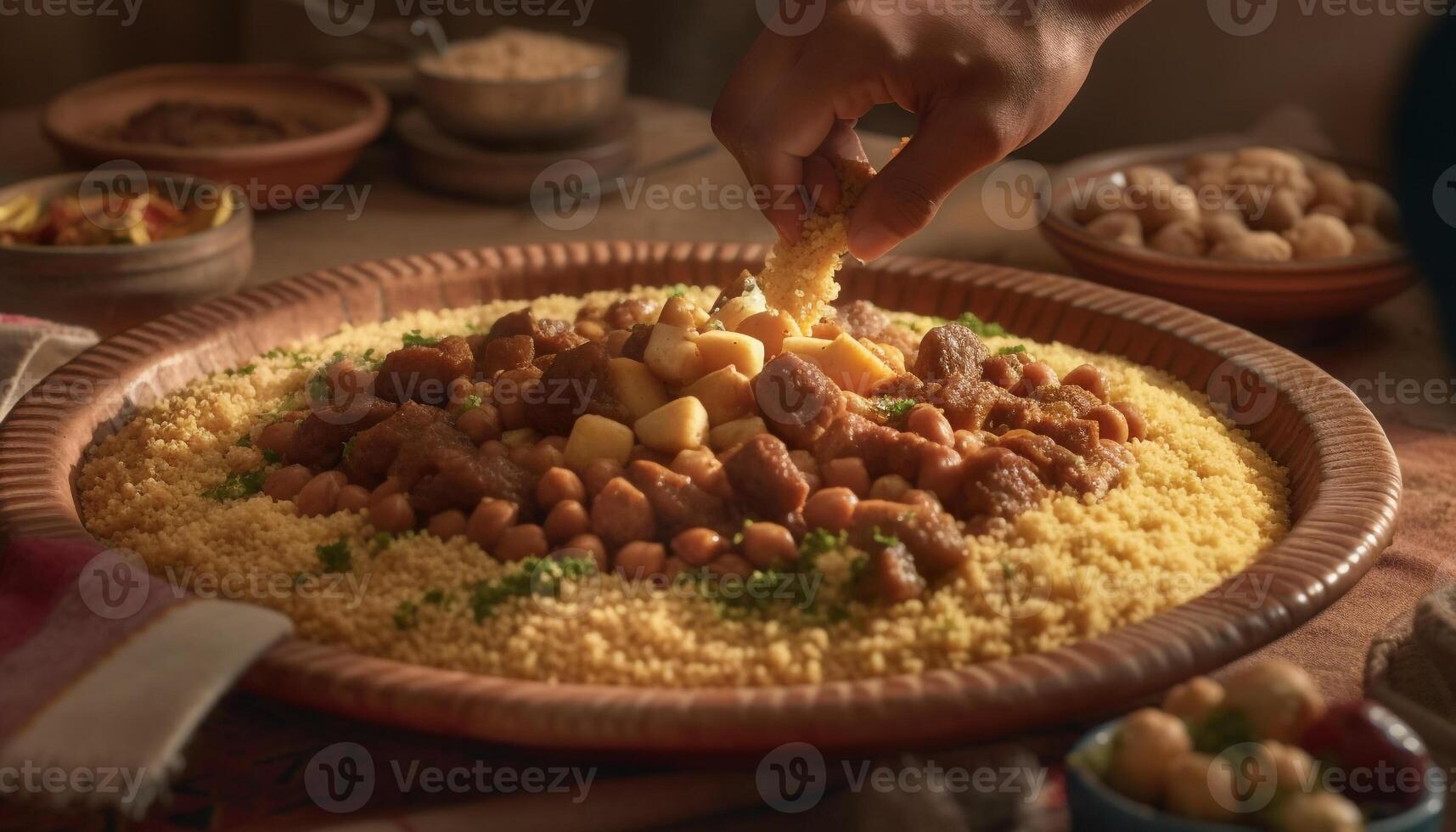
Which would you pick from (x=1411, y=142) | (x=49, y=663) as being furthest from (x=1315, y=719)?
(x=1411, y=142)

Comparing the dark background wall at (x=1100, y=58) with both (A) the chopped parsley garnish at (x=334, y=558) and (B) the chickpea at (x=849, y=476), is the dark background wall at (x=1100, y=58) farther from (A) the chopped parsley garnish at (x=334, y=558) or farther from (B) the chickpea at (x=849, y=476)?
(A) the chopped parsley garnish at (x=334, y=558)

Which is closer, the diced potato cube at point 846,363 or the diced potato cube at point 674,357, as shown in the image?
the diced potato cube at point 674,357

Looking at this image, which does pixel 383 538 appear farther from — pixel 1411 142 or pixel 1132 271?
pixel 1411 142

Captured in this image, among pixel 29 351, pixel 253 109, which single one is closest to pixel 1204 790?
pixel 29 351

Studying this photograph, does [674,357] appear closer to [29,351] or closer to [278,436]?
[278,436]

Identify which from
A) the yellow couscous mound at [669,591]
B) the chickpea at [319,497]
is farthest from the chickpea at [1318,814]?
the chickpea at [319,497]

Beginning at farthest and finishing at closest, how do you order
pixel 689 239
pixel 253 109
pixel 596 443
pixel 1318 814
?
pixel 253 109, pixel 689 239, pixel 596 443, pixel 1318 814
